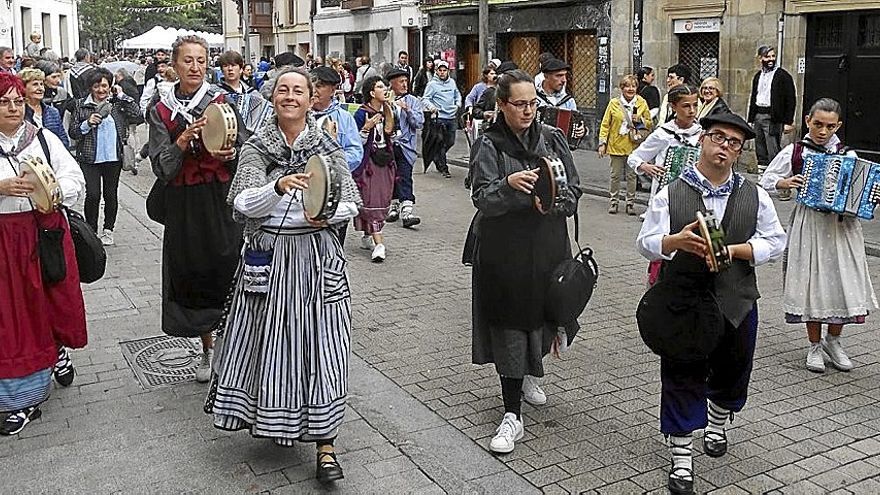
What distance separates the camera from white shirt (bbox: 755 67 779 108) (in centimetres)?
1439

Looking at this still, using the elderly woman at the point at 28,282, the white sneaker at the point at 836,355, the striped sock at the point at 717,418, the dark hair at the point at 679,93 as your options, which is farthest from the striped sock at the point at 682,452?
the dark hair at the point at 679,93

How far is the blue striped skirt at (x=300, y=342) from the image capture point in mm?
4582

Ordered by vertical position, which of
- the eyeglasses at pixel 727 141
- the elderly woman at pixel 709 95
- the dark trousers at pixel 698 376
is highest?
the elderly woman at pixel 709 95

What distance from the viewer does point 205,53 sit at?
586 centimetres

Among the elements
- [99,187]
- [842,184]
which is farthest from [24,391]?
[99,187]

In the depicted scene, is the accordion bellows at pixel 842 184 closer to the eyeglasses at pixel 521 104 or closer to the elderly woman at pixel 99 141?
the eyeglasses at pixel 521 104

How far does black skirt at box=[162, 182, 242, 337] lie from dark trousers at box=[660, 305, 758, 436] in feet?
8.54

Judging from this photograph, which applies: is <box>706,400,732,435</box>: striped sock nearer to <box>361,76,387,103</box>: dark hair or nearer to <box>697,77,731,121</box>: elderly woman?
<box>697,77,731,121</box>: elderly woman

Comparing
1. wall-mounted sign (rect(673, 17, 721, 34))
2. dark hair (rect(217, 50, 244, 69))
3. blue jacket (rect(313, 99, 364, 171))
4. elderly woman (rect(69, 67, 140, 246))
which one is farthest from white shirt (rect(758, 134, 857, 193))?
wall-mounted sign (rect(673, 17, 721, 34))

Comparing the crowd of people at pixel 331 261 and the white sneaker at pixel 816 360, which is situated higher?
the crowd of people at pixel 331 261

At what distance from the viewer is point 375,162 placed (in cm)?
992

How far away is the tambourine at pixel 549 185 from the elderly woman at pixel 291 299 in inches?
34.9

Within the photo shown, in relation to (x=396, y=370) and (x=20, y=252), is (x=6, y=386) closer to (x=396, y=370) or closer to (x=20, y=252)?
(x=20, y=252)

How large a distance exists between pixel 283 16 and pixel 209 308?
109ft
